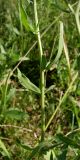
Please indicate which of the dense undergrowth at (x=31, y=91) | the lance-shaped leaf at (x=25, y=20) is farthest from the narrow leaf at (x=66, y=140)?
the lance-shaped leaf at (x=25, y=20)

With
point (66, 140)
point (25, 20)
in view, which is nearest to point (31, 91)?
point (25, 20)

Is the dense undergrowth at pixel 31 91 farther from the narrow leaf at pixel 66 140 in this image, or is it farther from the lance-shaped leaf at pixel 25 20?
the narrow leaf at pixel 66 140

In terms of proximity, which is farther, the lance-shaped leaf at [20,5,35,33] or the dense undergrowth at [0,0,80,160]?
the dense undergrowth at [0,0,80,160]

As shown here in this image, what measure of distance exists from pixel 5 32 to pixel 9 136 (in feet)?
2.78

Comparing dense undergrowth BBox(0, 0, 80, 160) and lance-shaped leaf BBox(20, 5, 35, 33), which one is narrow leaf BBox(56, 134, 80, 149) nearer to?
dense undergrowth BBox(0, 0, 80, 160)

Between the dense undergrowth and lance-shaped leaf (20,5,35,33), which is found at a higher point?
lance-shaped leaf (20,5,35,33)

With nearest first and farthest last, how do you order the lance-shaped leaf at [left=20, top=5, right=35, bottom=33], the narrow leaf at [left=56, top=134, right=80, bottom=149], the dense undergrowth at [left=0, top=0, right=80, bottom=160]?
the narrow leaf at [left=56, top=134, right=80, bottom=149]
the lance-shaped leaf at [left=20, top=5, right=35, bottom=33]
the dense undergrowth at [left=0, top=0, right=80, bottom=160]

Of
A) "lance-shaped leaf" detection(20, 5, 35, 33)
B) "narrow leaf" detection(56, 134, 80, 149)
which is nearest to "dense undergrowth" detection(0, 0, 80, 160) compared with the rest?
"lance-shaped leaf" detection(20, 5, 35, 33)

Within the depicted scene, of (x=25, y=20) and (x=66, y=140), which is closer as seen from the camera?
(x=66, y=140)

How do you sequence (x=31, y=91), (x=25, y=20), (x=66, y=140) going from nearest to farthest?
1. (x=66, y=140)
2. (x=25, y=20)
3. (x=31, y=91)

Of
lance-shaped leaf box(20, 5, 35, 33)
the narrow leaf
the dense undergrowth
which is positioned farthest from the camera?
the dense undergrowth

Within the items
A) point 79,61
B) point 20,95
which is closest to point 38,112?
point 20,95

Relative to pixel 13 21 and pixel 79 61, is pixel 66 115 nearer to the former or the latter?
pixel 13 21

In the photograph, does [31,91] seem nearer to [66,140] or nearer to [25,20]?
[25,20]
